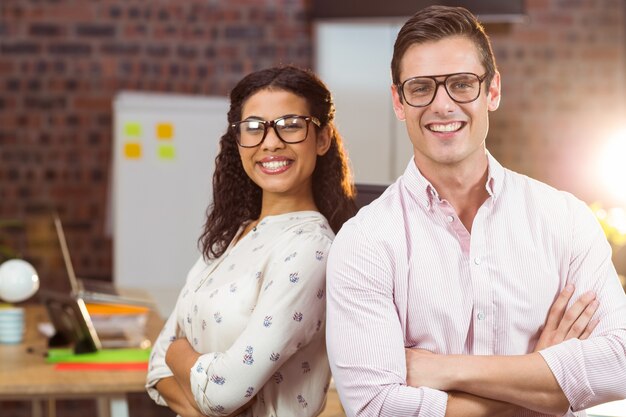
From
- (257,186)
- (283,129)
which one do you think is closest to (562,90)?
(257,186)

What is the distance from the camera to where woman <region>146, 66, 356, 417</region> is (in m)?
2.05

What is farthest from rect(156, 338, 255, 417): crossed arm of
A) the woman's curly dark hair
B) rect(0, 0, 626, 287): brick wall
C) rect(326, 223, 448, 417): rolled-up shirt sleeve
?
rect(0, 0, 626, 287): brick wall

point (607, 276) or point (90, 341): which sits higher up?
point (607, 276)

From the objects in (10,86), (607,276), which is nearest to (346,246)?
(607,276)

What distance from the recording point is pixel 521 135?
5.96 meters

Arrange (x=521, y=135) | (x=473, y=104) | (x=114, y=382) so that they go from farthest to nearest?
(x=521, y=135) < (x=114, y=382) < (x=473, y=104)

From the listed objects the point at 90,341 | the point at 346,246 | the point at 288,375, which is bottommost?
the point at 90,341

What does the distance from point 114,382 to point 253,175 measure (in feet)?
2.85

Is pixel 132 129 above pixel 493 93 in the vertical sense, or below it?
below

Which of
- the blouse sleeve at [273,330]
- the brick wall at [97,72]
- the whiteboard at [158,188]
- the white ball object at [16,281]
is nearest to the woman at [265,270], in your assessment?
the blouse sleeve at [273,330]

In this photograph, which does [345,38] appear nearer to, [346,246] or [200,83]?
[200,83]

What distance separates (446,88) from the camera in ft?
6.07

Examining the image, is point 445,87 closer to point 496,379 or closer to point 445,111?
point 445,111

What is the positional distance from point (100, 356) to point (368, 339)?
59.4 inches
